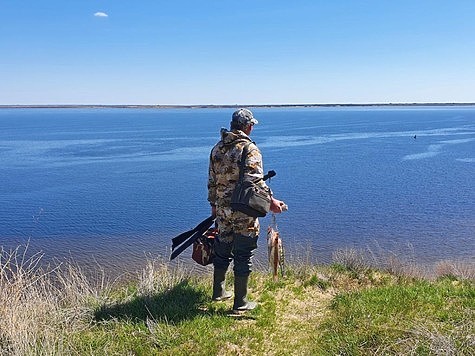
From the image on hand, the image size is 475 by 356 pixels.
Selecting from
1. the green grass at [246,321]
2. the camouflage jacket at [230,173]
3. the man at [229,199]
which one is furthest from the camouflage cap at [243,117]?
the green grass at [246,321]

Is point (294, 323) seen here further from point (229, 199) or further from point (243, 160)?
point (243, 160)

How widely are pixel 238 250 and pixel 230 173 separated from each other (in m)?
0.95

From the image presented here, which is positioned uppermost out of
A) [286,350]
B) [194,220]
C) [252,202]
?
[252,202]

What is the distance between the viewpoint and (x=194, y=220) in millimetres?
18797

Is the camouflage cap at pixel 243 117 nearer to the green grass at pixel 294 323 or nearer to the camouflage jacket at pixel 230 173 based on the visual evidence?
the camouflage jacket at pixel 230 173

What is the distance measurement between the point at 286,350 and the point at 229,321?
0.86m

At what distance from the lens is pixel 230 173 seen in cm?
572

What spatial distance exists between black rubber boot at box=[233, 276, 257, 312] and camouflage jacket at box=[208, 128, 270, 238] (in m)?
0.58

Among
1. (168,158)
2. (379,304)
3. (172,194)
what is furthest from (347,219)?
(168,158)

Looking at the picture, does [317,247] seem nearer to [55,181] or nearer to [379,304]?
[379,304]

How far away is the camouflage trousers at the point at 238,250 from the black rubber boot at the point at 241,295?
0.08 metres

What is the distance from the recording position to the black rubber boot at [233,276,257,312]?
591 centimetres

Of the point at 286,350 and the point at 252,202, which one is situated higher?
the point at 252,202

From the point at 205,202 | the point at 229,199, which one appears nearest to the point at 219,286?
the point at 229,199
